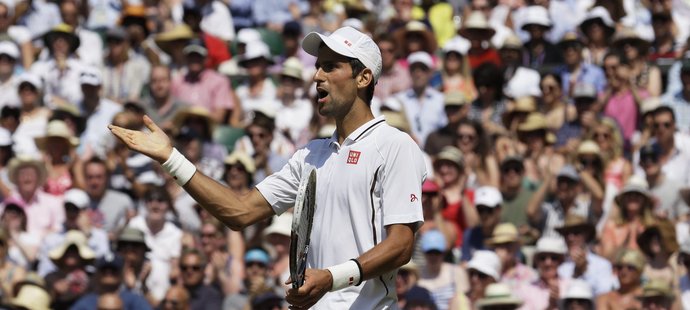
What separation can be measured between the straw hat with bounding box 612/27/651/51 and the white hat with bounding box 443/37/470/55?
1.46 meters

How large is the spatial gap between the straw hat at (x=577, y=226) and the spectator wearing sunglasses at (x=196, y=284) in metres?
2.70

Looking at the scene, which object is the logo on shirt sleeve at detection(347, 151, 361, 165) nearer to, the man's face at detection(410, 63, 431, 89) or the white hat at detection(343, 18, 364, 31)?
the man's face at detection(410, 63, 431, 89)

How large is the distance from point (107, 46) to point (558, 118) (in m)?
4.89

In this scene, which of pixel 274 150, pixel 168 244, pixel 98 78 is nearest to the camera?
pixel 168 244

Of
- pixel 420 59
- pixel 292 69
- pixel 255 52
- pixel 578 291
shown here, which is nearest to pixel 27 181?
pixel 292 69

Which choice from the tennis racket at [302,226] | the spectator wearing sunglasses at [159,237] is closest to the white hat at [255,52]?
the spectator wearing sunglasses at [159,237]

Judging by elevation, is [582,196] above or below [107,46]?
below

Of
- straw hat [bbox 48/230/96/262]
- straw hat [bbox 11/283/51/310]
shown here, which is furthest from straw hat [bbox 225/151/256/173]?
straw hat [bbox 11/283/51/310]

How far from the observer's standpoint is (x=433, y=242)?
1226cm

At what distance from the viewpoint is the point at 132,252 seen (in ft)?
41.8

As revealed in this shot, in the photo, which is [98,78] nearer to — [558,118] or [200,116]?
[200,116]

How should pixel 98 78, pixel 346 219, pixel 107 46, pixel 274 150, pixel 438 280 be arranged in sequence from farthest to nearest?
pixel 107 46 < pixel 98 78 < pixel 274 150 < pixel 438 280 < pixel 346 219

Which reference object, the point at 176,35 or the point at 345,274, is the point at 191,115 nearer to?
the point at 176,35

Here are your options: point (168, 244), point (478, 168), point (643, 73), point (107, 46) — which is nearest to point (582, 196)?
point (478, 168)
